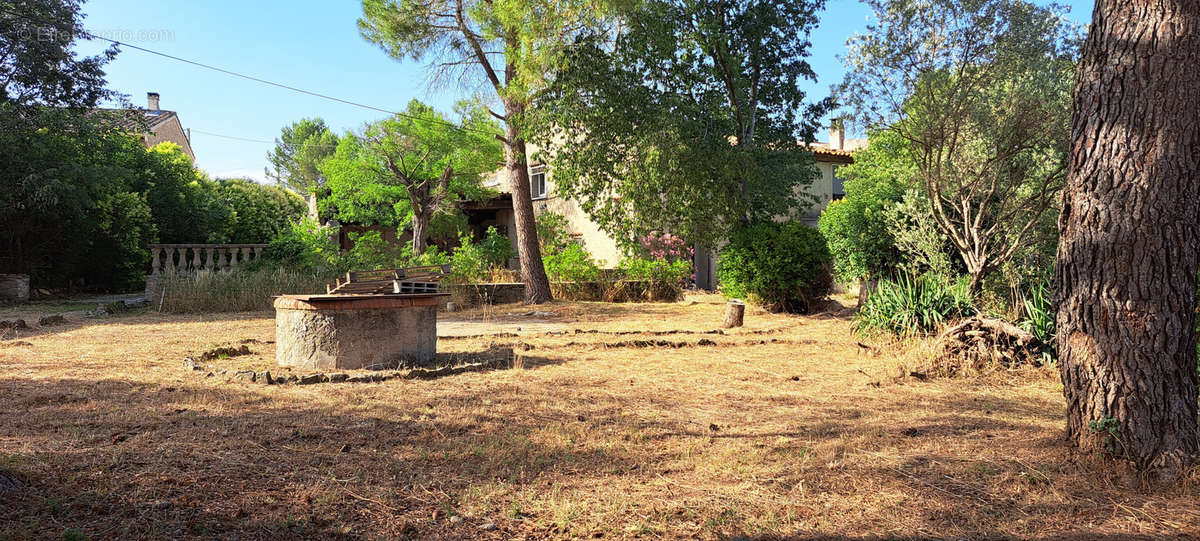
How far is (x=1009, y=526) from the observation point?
2.85 metres

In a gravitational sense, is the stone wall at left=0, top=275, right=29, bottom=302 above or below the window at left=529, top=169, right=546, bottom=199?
below

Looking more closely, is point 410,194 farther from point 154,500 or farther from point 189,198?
point 154,500

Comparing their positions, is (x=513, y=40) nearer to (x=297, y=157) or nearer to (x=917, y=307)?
(x=917, y=307)

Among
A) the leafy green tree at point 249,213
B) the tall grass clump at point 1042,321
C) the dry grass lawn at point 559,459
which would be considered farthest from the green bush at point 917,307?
the leafy green tree at point 249,213

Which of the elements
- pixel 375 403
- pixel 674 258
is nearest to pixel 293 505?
pixel 375 403

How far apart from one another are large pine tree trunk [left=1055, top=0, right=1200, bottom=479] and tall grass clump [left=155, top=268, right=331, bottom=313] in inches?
467

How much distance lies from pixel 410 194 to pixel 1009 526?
2171 centimetres

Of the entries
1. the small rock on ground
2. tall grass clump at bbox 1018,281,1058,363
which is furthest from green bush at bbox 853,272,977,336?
the small rock on ground

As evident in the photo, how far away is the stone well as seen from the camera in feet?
20.4

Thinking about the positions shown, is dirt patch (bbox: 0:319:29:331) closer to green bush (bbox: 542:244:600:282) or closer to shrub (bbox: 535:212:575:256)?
green bush (bbox: 542:244:600:282)

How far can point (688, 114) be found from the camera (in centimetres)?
1187

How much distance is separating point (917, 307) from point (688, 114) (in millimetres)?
5535

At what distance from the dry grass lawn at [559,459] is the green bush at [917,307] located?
3.62 ft

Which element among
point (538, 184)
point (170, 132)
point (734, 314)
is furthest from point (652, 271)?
point (170, 132)
